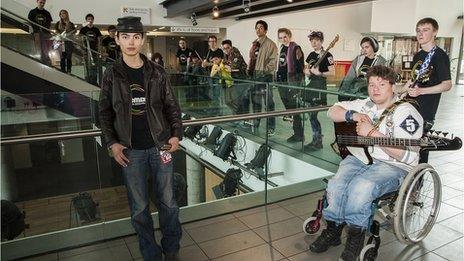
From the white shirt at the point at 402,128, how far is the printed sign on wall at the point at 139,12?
10.9 meters

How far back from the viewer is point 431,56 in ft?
9.40

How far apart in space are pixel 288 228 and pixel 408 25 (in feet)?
43.6

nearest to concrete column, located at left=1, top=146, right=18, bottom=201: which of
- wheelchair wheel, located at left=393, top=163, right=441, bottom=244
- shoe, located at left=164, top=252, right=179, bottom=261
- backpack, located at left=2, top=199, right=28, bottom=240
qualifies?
backpack, located at left=2, top=199, right=28, bottom=240

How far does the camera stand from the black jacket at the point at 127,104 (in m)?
2.01

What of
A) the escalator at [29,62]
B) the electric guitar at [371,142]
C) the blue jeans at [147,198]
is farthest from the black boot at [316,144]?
the escalator at [29,62]

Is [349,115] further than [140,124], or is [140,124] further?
[349,115]

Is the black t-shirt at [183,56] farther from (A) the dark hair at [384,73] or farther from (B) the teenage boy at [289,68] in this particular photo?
(A) the dark hair at [384,73]

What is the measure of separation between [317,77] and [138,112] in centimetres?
317

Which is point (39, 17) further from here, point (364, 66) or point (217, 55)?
point (364, 66)

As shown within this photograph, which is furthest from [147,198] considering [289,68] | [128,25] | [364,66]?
[289,68]

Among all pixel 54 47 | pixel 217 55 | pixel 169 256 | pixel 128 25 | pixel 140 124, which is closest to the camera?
pixel 128 25

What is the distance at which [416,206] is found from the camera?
2.42m

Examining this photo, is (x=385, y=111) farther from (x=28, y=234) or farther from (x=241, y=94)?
(x=241, y=94)

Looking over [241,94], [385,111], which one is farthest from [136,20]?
[241,94]
